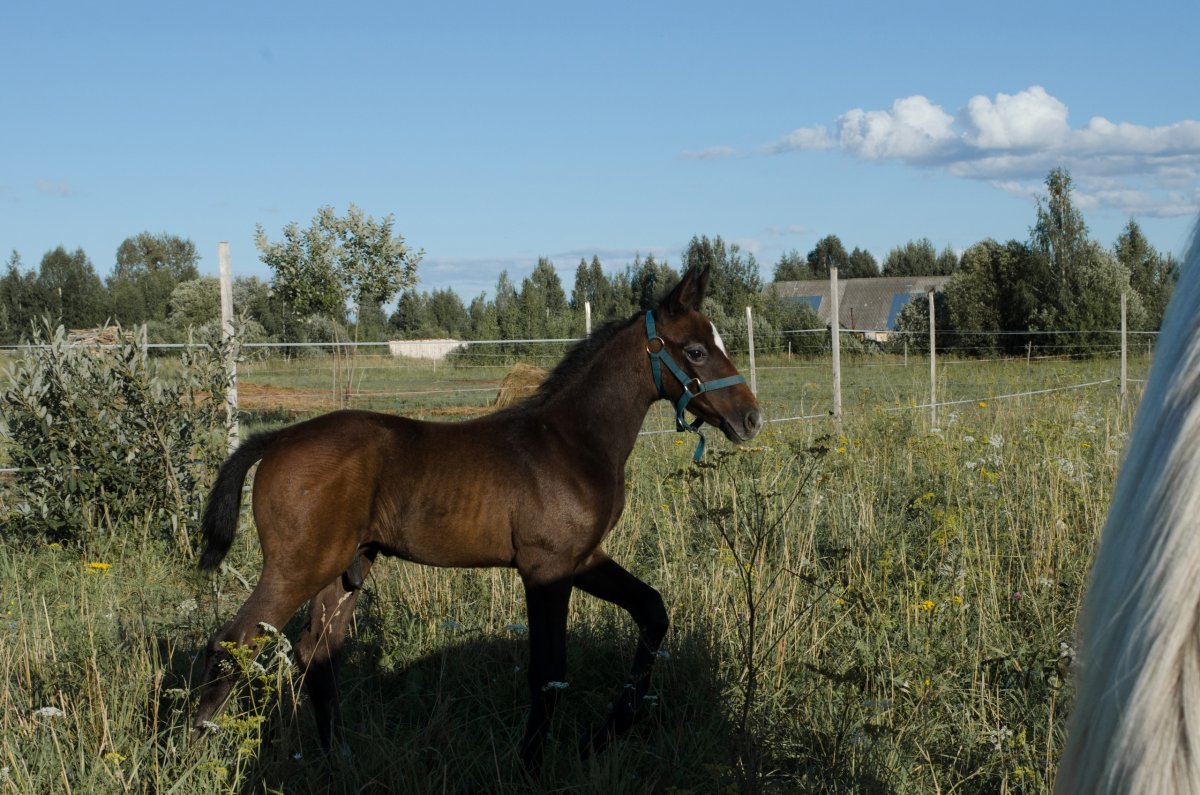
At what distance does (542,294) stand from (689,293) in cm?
4371

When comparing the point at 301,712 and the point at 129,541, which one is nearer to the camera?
the point at 301,712

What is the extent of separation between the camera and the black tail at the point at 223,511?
3508 mm

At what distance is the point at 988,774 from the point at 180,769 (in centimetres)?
257

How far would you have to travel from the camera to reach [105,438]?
6246 mm

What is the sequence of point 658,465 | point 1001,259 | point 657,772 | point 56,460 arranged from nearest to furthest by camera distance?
point 657,772 → point 56,460 → point 658,465 → point 1001,259

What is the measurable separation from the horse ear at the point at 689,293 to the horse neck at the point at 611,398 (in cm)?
17

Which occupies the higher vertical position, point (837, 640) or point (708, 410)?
point (708, 410)

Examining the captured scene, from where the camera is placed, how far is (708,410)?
4.13 meters

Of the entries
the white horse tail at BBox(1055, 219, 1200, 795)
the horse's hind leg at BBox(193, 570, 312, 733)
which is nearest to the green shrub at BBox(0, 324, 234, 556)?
the horse's hind leg at BBox(193, 570, 312, 733)

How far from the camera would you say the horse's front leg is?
3.53 meters

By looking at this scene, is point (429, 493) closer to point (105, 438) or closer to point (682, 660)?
point (682, 660)

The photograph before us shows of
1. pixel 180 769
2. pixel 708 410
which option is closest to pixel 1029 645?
pixel 708 410

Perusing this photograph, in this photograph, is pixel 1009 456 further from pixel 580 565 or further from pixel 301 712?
pixel 301 712

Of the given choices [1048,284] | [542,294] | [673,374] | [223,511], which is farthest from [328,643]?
[542,294]
